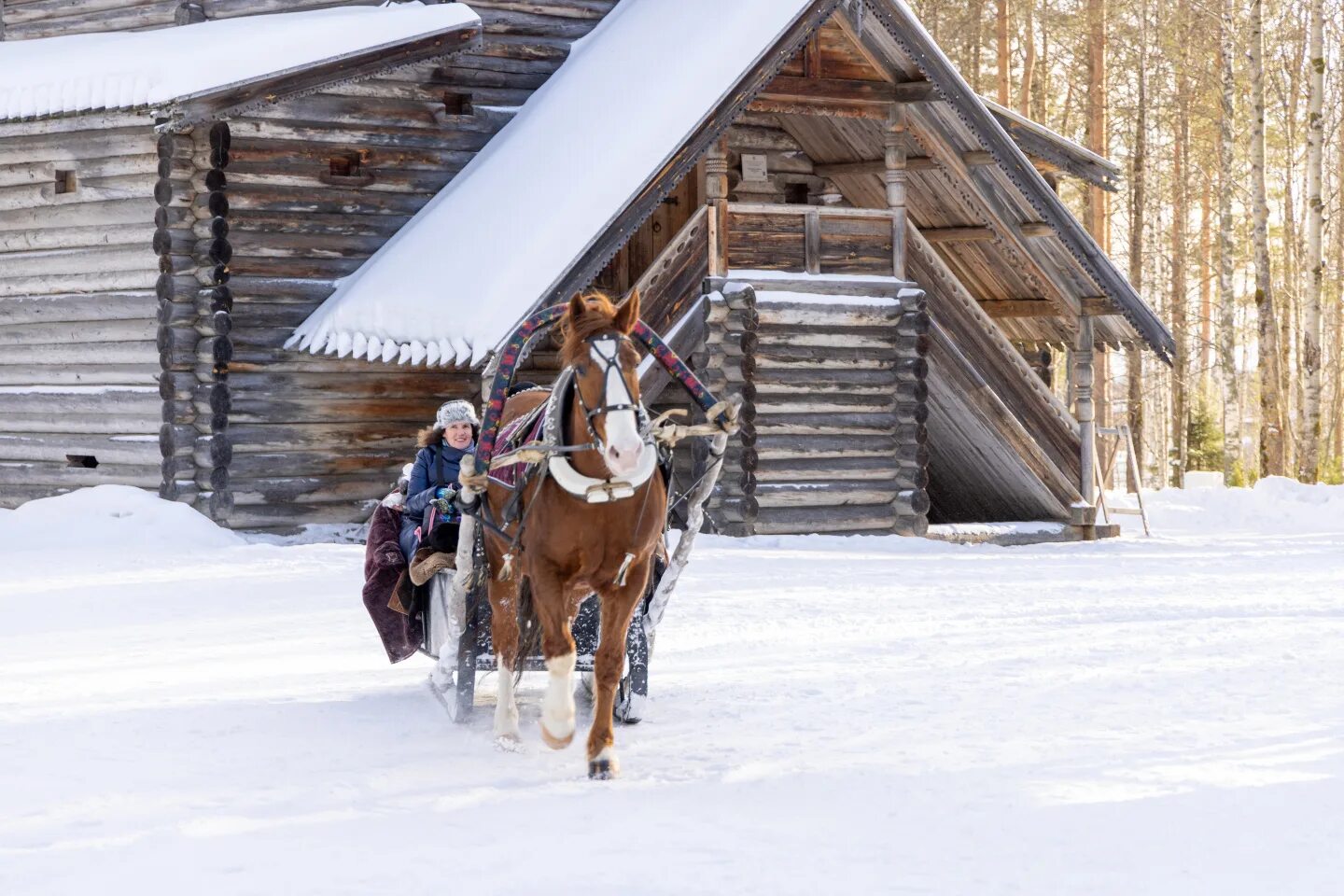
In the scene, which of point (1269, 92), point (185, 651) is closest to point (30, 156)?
point (185, 651)

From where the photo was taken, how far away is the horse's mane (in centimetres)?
674

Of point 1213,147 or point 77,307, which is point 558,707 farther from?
point 1213,147

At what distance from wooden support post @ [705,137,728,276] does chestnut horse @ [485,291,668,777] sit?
10.2 m

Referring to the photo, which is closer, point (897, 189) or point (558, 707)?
point (558, 707)

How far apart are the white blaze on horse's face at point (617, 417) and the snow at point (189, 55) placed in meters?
9.18

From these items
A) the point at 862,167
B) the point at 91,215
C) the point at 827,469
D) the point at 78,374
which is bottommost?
the point at 827,469

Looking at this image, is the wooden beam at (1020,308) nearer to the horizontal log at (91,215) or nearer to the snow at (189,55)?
the snow at (189,55)

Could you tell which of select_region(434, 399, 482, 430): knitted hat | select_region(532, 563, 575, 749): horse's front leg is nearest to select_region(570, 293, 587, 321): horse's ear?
select_region(532, 563, 575, 749): horse's front leg

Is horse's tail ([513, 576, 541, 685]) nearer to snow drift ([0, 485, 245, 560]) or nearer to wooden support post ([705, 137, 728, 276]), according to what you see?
snow drift ([0, 485, 245, 560])

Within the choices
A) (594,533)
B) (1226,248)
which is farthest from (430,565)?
(1226,248)

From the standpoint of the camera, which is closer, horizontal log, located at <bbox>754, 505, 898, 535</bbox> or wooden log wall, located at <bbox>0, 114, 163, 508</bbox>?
wooden log wall, located at <bbox>0, 114, 163, 508</bbox>

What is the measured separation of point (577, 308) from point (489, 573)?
1.52 m

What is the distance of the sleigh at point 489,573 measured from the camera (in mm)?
7309

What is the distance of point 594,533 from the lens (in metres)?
6.86
